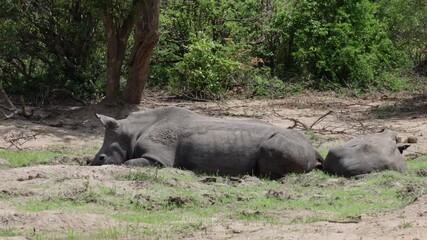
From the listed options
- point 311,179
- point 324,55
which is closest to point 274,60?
point 324,55

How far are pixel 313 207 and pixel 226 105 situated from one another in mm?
10083

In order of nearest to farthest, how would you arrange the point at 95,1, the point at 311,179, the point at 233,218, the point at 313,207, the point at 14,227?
the point at 14,227 → the point at 233,218 → the point at 313,207 → the point at 311,179 → the point at 95,1

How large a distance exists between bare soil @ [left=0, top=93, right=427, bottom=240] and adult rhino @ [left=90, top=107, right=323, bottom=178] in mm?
823

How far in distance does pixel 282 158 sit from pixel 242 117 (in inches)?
233

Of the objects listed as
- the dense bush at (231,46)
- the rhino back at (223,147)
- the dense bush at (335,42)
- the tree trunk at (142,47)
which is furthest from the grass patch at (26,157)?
the dense bush at (335,42)

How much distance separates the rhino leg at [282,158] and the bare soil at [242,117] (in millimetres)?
1916

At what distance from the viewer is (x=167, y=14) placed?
68.8 ft

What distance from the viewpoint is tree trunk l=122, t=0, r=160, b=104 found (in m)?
16.0

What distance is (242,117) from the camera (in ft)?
55.3

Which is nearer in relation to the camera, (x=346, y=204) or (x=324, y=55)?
(x=346, y=204)

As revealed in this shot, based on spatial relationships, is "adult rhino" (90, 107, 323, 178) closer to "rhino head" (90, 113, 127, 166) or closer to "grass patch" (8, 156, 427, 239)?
"rhino head" (90, 113, 127, 166)

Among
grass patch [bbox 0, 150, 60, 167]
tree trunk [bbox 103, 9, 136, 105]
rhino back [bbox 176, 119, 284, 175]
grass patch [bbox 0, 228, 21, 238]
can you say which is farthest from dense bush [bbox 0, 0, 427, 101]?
grass patch [bbox 0, 228, 21, 238]

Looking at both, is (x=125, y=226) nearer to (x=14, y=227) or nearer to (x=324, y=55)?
(x=14, y=227)

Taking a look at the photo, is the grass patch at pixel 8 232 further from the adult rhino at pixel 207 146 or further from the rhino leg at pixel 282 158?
the rhino leg at pixel 282 158
